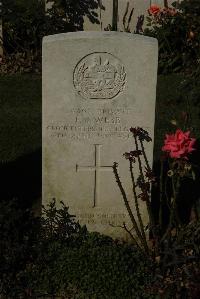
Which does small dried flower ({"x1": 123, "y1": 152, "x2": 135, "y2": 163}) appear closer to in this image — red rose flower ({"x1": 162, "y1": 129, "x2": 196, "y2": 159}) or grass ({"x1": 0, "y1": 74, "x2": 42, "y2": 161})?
red rose flower ({"x1": 162, "y1": 129, "x2": 196, "y2": 159})

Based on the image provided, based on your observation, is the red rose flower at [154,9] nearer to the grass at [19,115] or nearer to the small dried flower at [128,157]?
the grass at [19,115]

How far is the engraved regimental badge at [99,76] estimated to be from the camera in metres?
4.89

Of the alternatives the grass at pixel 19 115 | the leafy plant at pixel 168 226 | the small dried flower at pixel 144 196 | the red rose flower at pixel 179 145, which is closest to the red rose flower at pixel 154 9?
the grass at pixel 19 115

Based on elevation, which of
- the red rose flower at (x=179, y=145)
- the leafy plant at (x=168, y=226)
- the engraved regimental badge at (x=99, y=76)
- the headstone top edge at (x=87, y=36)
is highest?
the headstone top edge at (x=87, y=36)

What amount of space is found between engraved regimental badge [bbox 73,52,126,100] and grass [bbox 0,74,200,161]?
2.00m

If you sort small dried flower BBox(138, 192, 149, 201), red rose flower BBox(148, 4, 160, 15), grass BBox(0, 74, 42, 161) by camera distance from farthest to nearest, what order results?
red rose flower BBox(148, 4, 160, 15)
grass BBox(0, 74, 42, 161)
small dried flower BBox(138, 192, 149, 201)

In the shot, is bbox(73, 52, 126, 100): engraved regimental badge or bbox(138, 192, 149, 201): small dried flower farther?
bbox(73, 52, 126, 100): engraved regimental badge

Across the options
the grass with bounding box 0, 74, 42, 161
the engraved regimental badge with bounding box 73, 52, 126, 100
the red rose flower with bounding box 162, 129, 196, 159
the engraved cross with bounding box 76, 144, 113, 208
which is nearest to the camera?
the red rose flower with bounding box 162, 129, 196, 159

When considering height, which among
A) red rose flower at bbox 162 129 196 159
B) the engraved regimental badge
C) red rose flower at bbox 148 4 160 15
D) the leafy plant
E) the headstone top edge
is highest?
red rose flower at bbox 148 4 160 15

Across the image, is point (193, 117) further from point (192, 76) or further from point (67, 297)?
point (67, 297)

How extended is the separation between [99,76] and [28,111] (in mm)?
3568

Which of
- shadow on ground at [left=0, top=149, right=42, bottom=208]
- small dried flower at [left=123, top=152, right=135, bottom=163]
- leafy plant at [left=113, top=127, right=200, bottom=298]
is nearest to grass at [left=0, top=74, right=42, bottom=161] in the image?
shadow on ground at [left=0, top=149, right=42, bottom=208]

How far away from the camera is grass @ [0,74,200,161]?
7238 millimetres

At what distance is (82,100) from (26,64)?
17.2 feet
